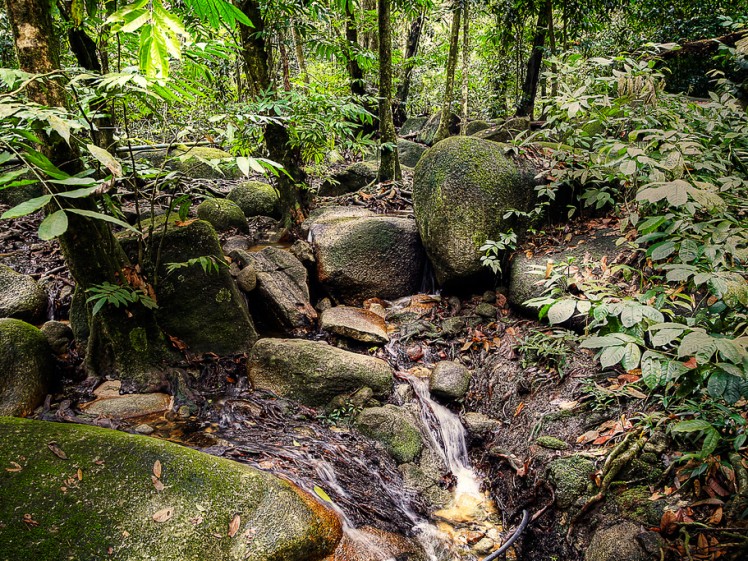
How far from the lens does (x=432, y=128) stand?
48.4 feet

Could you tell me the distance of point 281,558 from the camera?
230cm

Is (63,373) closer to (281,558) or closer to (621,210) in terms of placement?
(281,558)

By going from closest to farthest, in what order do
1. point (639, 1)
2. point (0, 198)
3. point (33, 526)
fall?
1. point (33, 526)
2. point (0, 198)
3. point (639, 1)

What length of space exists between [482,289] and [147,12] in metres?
5.02

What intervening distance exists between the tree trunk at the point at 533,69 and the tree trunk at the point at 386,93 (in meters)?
4.35

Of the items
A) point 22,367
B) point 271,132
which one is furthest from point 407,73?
point 22,367

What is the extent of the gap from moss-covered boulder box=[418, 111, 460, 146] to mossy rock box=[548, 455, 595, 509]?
Result: 1255 cm

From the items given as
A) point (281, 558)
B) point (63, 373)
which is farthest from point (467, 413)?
point (63, 373)

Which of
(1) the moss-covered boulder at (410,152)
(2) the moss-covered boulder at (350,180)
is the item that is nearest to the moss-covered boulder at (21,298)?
(2) the moss-covered boulder at (350,180)

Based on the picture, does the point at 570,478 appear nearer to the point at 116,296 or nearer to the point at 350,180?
the point at 116,296

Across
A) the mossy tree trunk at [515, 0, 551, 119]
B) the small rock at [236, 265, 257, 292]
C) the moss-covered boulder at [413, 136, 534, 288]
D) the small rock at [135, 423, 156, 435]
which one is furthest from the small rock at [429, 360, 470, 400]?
the mossy tree trunk at [515, 0, 551, 119]

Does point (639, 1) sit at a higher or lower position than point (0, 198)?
higher

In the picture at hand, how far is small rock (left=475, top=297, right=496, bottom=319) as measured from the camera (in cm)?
530

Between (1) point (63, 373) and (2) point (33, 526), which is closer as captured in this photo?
(2) point (33, 526)
